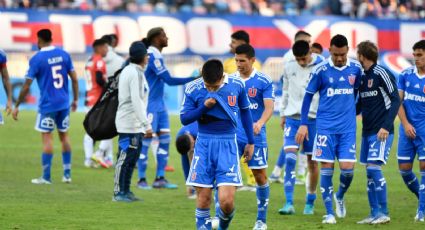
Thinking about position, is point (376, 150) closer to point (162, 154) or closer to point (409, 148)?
point (409, 148)

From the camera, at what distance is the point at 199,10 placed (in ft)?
118

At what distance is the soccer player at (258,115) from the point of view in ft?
44.2

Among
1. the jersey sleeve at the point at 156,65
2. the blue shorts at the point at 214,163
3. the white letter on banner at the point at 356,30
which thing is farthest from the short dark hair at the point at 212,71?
the white letter on banner at the point at 356,30

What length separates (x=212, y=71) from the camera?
11.5 meters

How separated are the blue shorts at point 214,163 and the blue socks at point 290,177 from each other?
3628 mm

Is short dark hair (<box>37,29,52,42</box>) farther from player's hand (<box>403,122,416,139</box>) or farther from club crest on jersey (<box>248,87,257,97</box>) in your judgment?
player's hand (<box>403,122,416,139</box>)

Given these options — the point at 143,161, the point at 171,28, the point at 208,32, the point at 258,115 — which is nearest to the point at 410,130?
the point at 258,115

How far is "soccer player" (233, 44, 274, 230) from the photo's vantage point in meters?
13.5

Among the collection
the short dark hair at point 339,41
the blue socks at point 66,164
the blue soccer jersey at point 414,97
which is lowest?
the blue socks at point 66,164

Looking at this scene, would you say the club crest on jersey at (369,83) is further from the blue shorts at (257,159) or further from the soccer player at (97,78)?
the soccer player at (97,78)

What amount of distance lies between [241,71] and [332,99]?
1.32m

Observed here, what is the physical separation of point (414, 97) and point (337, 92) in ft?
4.47

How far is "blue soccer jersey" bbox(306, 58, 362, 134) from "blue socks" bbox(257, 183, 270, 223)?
4.03 ft

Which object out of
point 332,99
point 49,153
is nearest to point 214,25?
point 49,153
